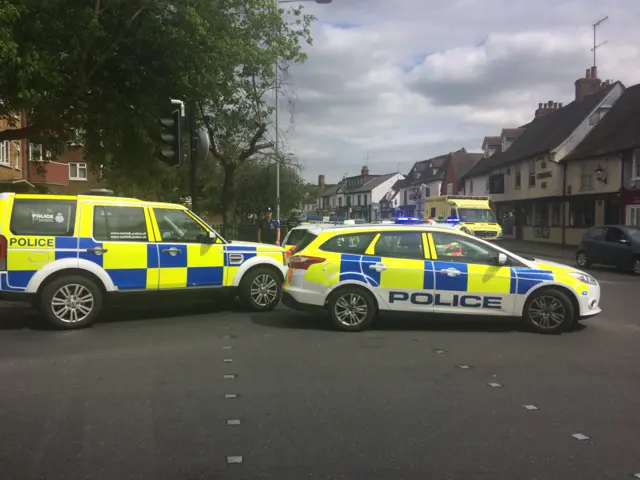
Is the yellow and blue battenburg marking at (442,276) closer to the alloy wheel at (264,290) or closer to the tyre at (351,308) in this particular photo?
the tyre at (351,308)

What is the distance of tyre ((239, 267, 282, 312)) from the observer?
9375mm

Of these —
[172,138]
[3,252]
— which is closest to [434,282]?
[172,138]

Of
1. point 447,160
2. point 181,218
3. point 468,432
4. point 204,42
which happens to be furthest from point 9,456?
point 447,160

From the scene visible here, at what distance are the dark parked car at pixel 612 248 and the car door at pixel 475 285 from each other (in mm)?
11175

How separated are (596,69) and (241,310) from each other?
118 ft

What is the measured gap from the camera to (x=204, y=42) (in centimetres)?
1281

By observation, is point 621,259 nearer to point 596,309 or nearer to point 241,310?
point 596,309

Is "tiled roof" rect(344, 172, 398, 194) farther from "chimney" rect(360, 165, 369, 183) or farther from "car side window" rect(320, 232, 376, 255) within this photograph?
"car side window" rect(320, 232, 376, 255)

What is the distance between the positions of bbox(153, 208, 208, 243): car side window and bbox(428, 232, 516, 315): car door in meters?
3.67

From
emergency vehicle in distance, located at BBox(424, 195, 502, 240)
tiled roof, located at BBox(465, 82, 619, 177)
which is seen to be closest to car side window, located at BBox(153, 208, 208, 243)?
emergency vehicle in distance, located at BBox(424, 195, 502, 240)

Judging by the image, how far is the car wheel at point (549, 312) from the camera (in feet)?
25.7

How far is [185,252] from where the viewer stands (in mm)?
8859

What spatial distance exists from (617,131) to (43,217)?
96.4 ft

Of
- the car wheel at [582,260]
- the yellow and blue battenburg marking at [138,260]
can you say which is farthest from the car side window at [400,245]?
the car wheel at [582,260]
